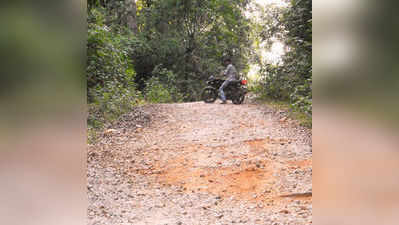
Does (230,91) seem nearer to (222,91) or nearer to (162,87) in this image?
(222,91)

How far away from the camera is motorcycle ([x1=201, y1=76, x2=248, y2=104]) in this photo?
→ 11266 millimetres

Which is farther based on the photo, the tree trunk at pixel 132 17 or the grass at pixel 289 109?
the tree trunk at pixel 132 17
